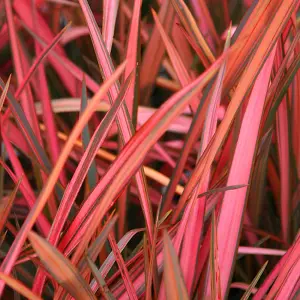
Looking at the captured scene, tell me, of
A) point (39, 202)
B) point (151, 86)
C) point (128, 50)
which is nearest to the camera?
point (39, 202)

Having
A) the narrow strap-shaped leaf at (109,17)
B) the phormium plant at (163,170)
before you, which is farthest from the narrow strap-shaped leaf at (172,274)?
the narrow strap-shaped leaf at (109,17)

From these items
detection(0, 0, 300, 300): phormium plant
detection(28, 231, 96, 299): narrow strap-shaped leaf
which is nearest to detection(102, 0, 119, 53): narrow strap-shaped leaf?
detection(0, 0, 300, 300): phormium plant

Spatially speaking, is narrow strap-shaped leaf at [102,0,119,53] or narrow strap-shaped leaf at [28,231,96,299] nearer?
narrow strap-shaped leaf at [28,231,96,299]

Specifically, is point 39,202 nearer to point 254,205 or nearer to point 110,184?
point 110,184

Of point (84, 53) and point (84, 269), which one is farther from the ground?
point (84, 53)

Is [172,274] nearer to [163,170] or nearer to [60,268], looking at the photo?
[60,268]

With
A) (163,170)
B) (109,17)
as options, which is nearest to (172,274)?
(109,17)

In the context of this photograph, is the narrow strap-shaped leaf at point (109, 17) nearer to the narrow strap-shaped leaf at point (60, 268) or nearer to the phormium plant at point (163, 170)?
the phormium plant at point (163, 170)

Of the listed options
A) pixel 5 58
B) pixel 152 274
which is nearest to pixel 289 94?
pixel 152 274

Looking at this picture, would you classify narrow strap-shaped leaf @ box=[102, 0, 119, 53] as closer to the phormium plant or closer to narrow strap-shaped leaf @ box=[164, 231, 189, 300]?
the phormium plant
